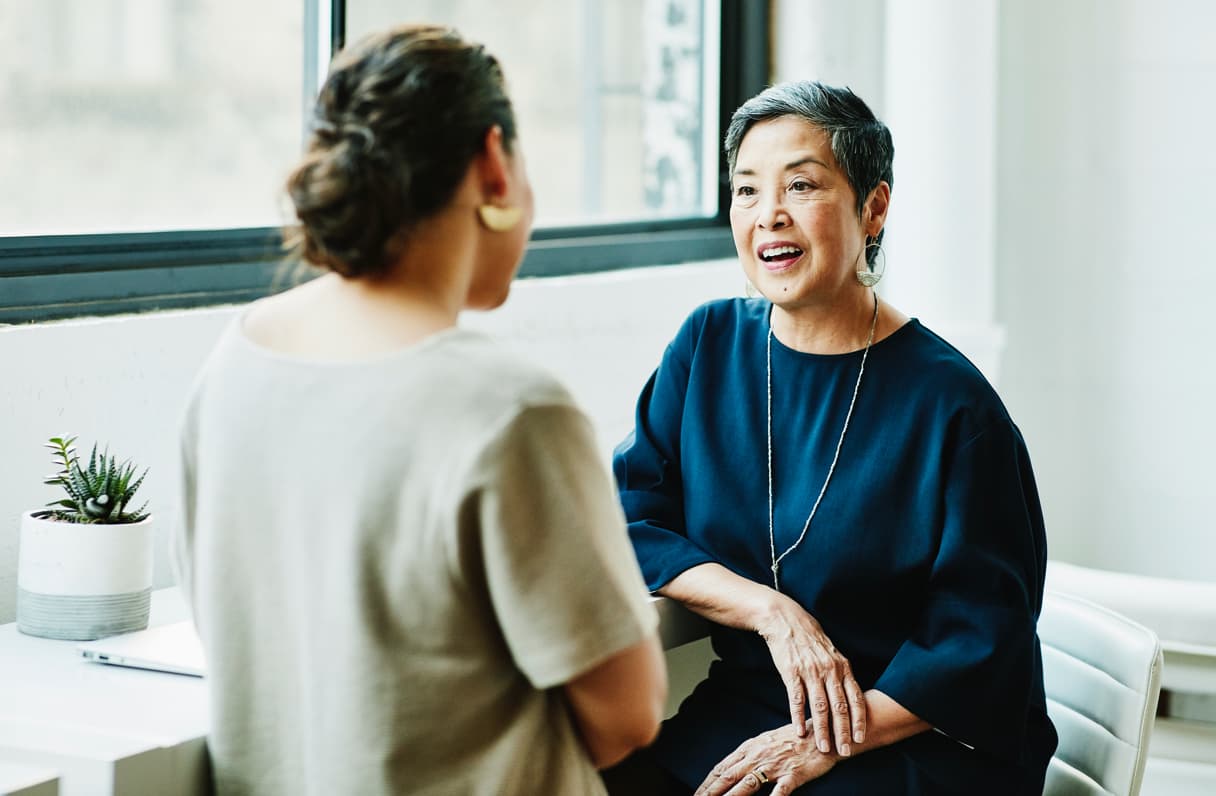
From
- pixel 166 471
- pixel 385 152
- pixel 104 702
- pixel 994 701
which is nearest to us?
pixel 385 152

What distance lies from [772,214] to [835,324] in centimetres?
16

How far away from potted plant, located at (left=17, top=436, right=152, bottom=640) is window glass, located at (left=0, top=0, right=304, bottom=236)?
17.6 inches

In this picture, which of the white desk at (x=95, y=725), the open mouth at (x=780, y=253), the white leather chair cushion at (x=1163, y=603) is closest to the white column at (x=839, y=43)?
the white leather chair cushion at (x=1163, y=603)

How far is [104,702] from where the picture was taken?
134 centimetres

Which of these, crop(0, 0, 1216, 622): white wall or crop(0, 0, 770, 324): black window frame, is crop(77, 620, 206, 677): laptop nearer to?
crop(0, 0, 770, 324): black window frame

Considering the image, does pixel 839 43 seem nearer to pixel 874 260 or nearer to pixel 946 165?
pixel 946 165

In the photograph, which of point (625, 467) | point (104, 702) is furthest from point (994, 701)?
point (104, 702)

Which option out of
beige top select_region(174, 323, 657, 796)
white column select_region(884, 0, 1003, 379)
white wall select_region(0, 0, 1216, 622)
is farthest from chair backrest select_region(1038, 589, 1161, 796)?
white column select_region(884, 0, 1003, 379)

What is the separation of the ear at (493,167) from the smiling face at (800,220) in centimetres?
70

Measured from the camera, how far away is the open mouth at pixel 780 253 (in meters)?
1.72

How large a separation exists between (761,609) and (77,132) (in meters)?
1.22

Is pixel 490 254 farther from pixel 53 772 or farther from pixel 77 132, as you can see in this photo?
pixel 77 132

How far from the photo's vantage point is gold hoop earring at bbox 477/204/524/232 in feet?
3.54

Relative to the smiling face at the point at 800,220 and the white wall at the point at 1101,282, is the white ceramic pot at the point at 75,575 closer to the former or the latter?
the smiling face at the point at 800,220
